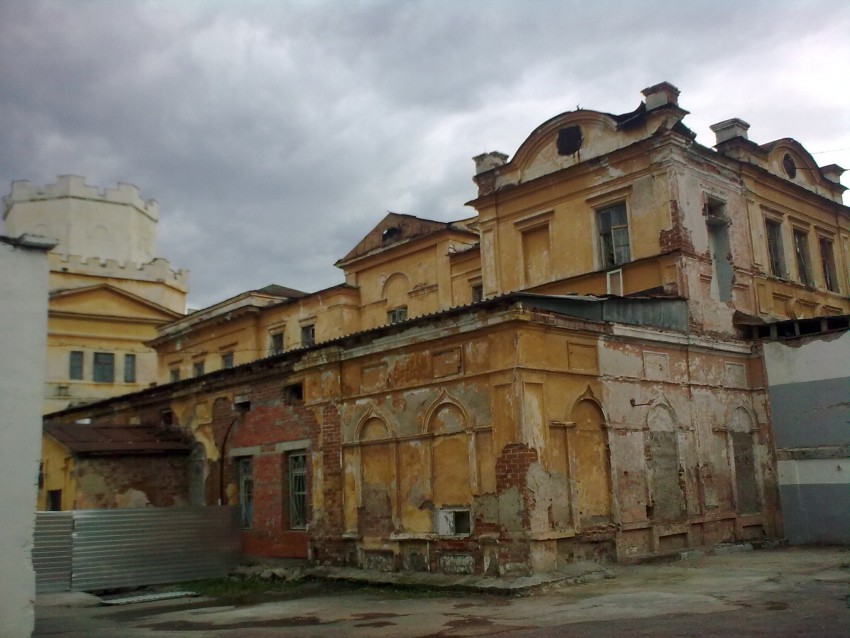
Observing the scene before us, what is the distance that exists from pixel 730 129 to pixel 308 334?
602 inches

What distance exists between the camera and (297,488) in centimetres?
1834

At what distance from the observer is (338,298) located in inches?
1125

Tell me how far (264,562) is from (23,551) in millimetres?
9760

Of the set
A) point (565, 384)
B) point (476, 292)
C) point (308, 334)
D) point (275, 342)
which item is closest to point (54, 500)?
point (308, 334)

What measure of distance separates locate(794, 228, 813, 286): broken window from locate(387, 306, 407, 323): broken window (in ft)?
38.5

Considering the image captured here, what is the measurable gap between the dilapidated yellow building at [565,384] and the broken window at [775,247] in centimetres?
6

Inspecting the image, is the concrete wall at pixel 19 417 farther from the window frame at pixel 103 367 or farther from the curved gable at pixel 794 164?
the window frame at pixel 103 367

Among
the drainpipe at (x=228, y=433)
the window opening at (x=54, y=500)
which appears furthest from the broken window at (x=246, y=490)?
the window opening at (x=54, y=500)

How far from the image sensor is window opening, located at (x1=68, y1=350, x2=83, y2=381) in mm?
36125

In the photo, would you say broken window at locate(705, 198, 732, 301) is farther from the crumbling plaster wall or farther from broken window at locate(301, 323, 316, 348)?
broken window at locate(301, 323, 316, 348)

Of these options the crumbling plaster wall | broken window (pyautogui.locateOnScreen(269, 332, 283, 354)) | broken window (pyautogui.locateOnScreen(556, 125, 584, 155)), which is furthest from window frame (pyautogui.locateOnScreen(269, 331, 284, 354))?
broken window (pyautogui.locateOnScreen(556, 125, 584, 155))

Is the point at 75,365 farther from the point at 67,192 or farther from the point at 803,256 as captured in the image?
the point at 803,256

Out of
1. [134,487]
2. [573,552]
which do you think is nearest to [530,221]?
[573,552]

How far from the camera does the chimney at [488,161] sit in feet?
72.8
